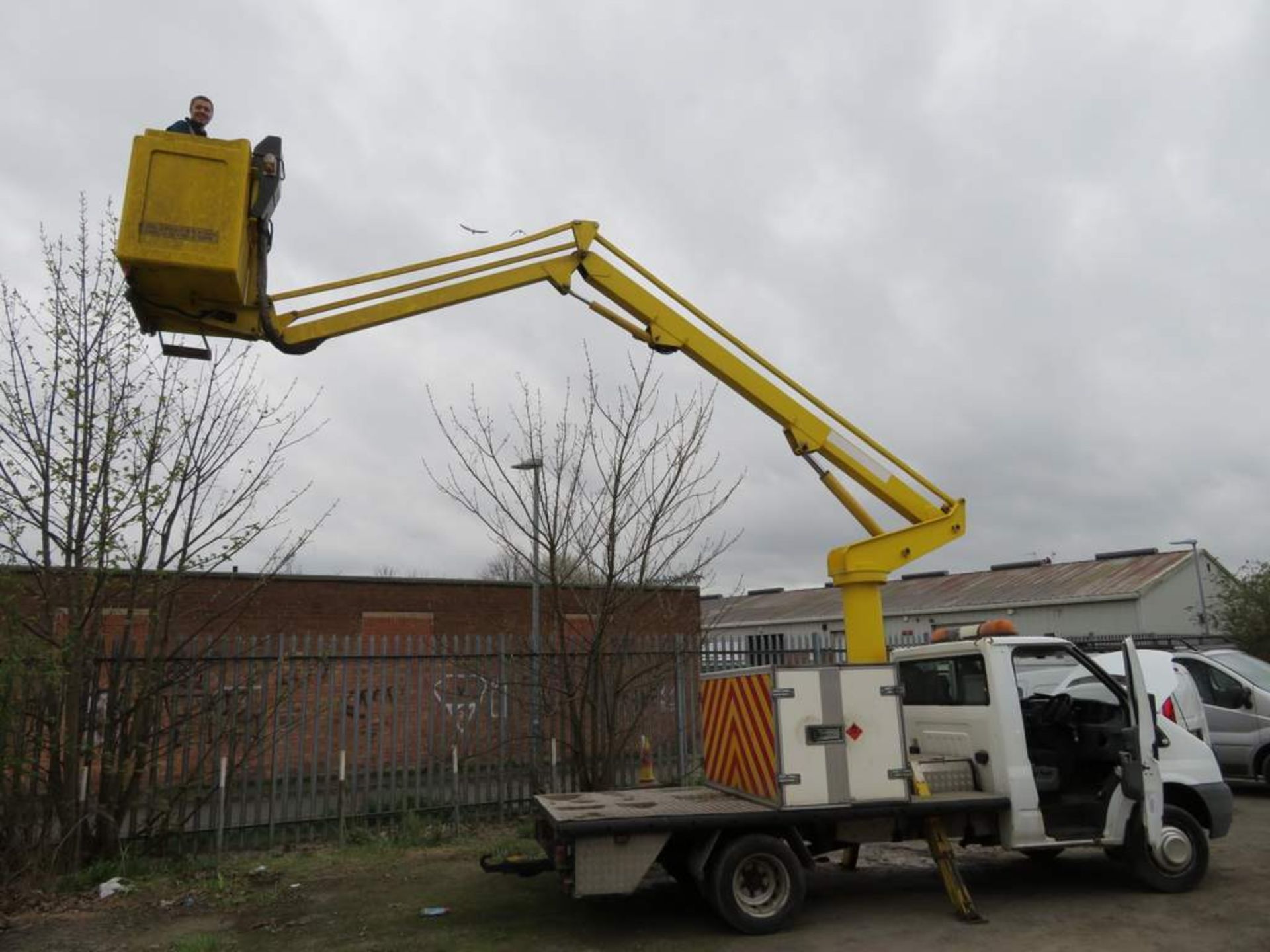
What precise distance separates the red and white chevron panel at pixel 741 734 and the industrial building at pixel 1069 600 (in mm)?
18376

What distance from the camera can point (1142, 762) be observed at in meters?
7.07

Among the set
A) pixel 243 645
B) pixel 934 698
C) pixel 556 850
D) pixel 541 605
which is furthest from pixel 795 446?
pixel 541 605

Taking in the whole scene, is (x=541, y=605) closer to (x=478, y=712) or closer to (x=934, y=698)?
(x=478, y=712)

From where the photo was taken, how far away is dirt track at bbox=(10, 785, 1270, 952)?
639cm

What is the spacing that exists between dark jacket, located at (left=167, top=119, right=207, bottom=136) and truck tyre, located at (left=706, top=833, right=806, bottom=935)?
606cm

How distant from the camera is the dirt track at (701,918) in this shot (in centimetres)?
639

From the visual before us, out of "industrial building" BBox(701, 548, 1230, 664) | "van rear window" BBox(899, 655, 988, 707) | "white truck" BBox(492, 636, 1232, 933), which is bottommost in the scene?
"white truck" BBox(492, 636, 1232, 933)

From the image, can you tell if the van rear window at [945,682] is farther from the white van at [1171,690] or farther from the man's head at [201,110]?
the man's head at [201,110]

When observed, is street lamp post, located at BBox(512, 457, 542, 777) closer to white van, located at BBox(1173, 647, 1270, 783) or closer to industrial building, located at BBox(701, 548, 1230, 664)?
white van, located at BBox(1173, 647, 1270, 783)

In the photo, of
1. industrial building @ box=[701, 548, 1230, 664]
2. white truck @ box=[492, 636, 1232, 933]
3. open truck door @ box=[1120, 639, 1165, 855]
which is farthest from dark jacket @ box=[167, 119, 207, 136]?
industrial building @ box=[701, 548, 1230, 664]

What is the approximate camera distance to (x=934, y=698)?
8016 mm

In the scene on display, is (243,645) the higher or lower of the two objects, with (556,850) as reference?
higher

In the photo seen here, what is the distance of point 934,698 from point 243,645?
758 centimetres

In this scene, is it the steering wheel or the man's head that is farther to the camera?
the steering wheel
